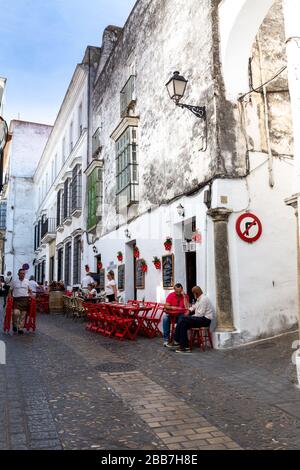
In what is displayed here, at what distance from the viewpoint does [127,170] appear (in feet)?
44.6

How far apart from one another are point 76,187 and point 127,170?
7.67 metres

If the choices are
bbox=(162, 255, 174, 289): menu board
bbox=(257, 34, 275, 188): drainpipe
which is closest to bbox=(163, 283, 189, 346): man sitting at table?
bbox=(162, 255, 174, 289): menu board

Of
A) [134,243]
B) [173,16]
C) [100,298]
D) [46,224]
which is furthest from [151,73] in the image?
[46,224]

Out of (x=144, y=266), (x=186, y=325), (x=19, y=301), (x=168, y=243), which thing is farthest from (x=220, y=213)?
(x=19, y=301)

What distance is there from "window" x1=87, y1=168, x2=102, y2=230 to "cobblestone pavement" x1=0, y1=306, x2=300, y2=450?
9.52 meters

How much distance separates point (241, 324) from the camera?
8.25 meters

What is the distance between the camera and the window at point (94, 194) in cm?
1714

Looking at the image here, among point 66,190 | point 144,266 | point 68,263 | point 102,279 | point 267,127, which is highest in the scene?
point 66,190

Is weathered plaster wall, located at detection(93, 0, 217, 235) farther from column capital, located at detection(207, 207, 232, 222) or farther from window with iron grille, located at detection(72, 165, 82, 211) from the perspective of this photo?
window with iron grille, located at detection(72, 165, 82, 211)

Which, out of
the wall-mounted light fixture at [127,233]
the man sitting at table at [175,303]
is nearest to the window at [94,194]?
the wall-mounted light fixture at [127,233]

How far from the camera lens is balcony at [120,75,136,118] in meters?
13.7

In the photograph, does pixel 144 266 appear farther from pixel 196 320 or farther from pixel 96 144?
pixel 96 144

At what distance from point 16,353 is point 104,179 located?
9.98m

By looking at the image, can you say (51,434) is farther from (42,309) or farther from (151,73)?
(42,309)
